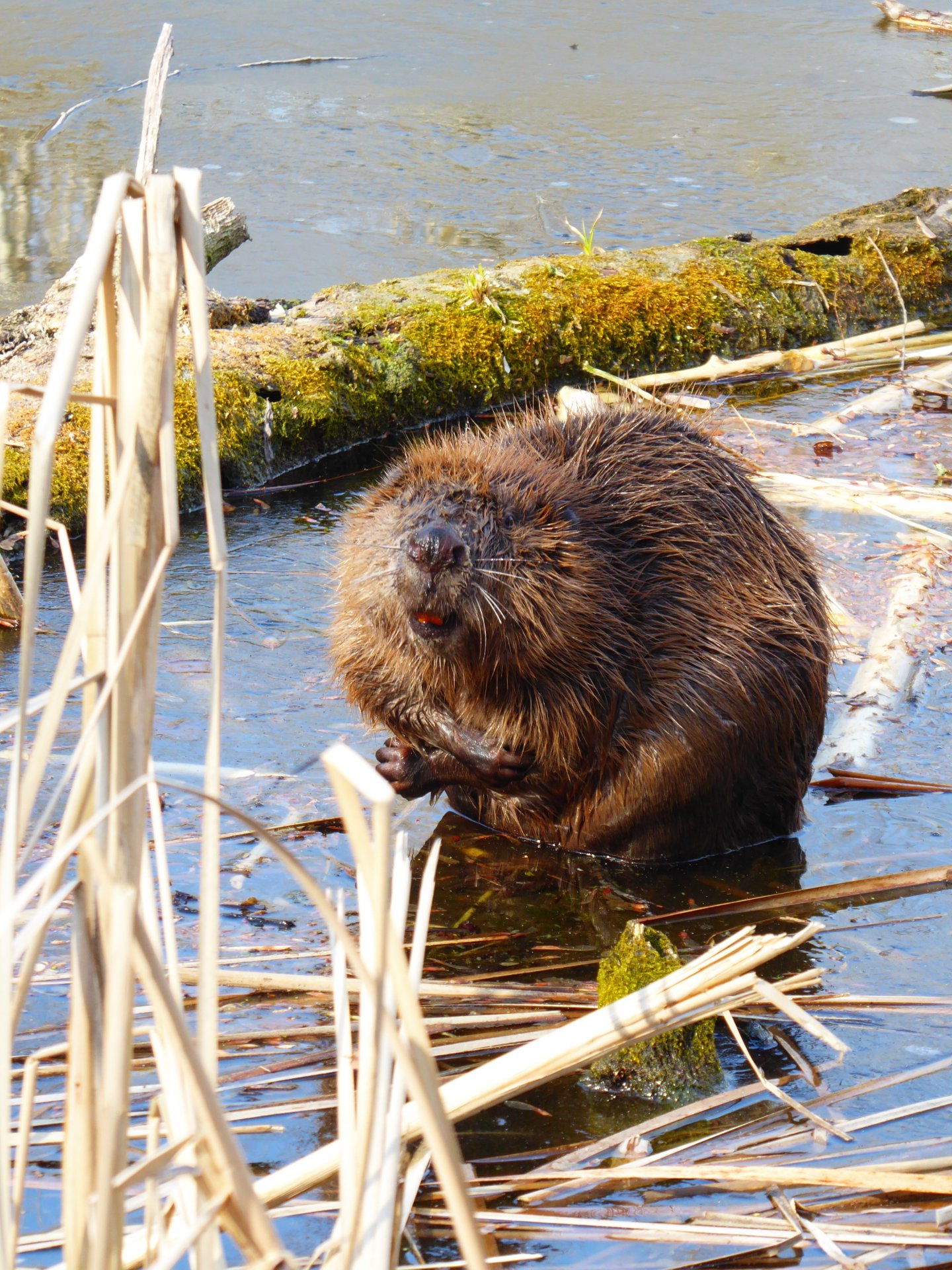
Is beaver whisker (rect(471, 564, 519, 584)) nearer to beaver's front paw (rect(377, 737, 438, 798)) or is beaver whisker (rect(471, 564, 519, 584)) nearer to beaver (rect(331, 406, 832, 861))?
beaver (rect(331, 406, 832, 861))

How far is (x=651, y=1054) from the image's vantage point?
2.15m

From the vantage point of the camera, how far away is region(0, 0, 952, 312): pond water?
24.5 feet

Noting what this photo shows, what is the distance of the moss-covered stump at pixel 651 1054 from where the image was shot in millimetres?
2150

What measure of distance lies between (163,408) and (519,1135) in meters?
1.32

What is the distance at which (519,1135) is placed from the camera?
2.04m

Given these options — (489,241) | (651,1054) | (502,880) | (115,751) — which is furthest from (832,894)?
(489,241)

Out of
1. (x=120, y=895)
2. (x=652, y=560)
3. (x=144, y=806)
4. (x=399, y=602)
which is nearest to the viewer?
(x=120, y=895)

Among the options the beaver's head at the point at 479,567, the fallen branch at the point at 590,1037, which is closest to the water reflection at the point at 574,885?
the beaver's head at the point at 479,567

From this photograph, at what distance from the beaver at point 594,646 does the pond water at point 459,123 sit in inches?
147

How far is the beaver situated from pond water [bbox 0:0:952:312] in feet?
12.2

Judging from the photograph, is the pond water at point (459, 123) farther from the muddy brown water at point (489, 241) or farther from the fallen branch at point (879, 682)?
the fallen branch at point (879, 682)

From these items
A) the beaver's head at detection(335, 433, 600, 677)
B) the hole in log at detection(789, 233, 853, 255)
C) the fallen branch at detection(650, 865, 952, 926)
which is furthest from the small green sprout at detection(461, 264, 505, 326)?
the fallen branch at detection(650, 865, 952, 926)

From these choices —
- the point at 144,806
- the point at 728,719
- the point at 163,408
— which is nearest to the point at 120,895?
the point at 144,806

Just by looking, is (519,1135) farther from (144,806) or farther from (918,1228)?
(144,806)
